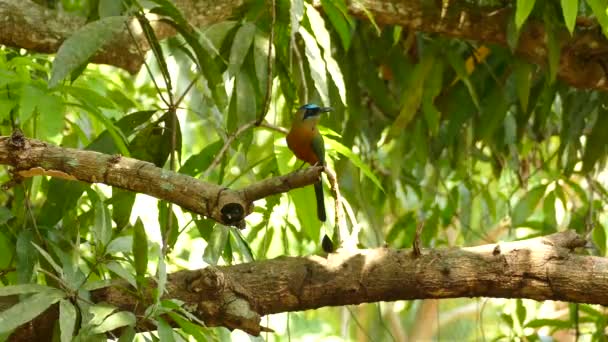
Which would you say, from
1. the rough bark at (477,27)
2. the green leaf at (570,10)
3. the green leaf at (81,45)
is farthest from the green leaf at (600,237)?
the green leaf at (81,45)

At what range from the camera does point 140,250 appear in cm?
211

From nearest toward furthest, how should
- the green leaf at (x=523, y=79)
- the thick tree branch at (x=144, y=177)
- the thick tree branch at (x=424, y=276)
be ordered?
the thick tree branch at (x=144, y=177) → the thick tree branch at (x=424, y=276) → the green leaf at (x=523, y=79)

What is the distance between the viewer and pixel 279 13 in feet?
8.78

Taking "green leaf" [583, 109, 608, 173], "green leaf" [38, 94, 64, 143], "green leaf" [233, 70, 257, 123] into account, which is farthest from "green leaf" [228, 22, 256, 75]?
"green leaf" [583, 109, 608, 173]

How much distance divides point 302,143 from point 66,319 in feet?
2.40

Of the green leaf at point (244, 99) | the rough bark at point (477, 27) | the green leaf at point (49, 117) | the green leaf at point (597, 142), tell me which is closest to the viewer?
the green leaf at point (49, 117)

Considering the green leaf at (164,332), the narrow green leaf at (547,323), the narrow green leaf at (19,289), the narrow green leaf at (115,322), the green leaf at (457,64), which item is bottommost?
the narrow green leaf at (547,323)

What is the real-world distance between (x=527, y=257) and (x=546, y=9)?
1289 millimetres

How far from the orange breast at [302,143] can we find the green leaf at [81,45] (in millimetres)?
428

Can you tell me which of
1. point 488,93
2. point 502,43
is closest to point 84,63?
point 502,43

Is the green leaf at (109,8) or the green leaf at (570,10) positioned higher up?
the green leaf at (109,8)

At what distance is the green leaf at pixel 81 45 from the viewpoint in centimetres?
218

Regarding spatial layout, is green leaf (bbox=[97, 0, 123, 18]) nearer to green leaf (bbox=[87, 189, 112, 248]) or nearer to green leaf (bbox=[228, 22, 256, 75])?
green leaf (bbox=[228, 22, 256, 75])

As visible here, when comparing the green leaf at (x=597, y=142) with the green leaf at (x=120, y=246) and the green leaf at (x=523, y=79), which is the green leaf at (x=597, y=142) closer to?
the green leaf at (x=523, y=79)
